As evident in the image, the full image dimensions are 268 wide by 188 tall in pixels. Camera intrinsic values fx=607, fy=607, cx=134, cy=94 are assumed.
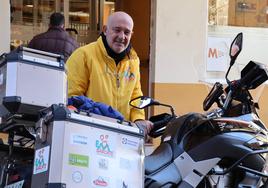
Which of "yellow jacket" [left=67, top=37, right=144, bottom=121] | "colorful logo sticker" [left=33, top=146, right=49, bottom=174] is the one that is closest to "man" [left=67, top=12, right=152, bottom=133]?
"yellow jacket" [left=67, top=37, right=144, bottom=121]

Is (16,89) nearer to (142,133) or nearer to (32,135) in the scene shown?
(32,135)

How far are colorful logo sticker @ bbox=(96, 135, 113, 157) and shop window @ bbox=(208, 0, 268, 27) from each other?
5.11 m

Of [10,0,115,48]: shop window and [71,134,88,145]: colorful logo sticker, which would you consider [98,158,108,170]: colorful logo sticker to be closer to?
[71,134,88,145]: colorful logo sticker

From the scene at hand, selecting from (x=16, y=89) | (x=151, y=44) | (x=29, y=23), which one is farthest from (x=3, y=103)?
(x=29, y=23)

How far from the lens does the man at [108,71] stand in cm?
476

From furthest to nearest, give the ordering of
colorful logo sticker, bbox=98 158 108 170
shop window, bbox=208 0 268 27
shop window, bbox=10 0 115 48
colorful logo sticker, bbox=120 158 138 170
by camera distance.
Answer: shop window, bbox=10 0 115 48
shop window, bbox=208 0 268 27
colorful logo sticker, bbox=120 158 138 170
colorful logo sticker, bbox=98 158 108 170

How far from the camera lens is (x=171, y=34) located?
25.9 ft

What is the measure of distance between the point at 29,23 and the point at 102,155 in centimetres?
553

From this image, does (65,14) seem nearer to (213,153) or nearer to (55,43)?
(55,43)

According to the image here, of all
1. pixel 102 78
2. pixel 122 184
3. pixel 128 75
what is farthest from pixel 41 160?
pixel 128 75

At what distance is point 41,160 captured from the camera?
10.9 ft

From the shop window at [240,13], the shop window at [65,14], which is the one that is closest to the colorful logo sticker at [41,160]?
the shop window at [65,14]

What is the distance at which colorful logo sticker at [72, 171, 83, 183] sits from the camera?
324 centimetres

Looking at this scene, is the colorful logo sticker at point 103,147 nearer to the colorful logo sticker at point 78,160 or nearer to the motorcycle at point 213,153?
the colorful logo sticker at point 78,160
